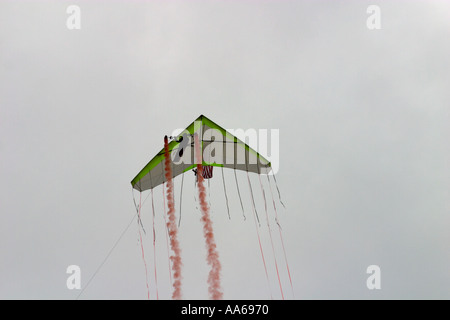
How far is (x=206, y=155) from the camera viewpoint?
37.9 m

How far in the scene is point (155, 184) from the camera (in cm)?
4088

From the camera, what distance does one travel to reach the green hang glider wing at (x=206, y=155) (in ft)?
117

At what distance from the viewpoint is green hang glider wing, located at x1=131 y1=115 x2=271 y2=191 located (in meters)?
35.6
